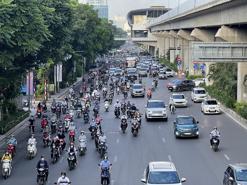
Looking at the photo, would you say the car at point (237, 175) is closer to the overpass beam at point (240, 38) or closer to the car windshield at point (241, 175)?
the car windshield at point (241, 175)

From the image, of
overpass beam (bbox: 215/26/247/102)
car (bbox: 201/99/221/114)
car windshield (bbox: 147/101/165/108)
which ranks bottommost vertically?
car (bbox: 201/99/221/114)

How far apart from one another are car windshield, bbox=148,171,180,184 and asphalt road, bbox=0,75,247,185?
4646 millimetres

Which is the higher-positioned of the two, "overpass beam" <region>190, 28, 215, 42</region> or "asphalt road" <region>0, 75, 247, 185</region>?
"overpass beam" <region>190, 28, 215, 42</region>

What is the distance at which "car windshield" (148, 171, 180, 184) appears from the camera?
24.0 meters

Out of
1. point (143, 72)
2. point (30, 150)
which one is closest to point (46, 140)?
point (30, 150)

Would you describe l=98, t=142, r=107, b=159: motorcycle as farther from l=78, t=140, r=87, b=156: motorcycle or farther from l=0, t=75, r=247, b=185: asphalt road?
l=78, t=140, r=87, b=156: motorcycle

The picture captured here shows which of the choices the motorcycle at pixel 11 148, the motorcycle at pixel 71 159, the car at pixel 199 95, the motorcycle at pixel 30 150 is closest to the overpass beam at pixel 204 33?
the car at pixel 199 95

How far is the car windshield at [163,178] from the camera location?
78.7 ft

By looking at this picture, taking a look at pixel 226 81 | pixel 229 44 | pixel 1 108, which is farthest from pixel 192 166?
pixel 226 81

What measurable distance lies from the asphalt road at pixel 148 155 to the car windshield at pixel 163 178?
15.2 ft

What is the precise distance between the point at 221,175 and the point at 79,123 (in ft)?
75.9

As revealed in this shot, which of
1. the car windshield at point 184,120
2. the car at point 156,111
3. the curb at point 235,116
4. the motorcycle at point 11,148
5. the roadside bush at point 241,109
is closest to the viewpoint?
the motorcycle at point 11,148

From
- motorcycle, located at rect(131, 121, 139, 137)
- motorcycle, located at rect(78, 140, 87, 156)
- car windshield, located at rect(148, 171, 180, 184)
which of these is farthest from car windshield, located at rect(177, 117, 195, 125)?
car windshield, located at rect(148, 171, 180, 184)

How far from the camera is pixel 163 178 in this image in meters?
24.1
